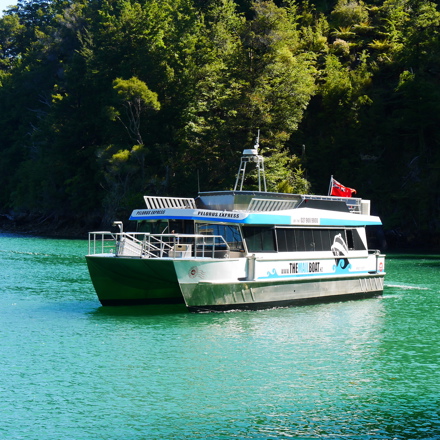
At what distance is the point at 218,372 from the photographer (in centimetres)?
1636

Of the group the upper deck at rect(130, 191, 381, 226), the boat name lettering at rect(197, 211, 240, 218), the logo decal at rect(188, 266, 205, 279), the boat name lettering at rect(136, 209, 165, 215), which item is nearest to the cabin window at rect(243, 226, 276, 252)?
the upper deck at rect(130, 191, 381, 226)

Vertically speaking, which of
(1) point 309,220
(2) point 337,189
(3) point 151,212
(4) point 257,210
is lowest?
(1) point 309,220

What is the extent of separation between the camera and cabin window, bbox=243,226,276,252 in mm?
23875

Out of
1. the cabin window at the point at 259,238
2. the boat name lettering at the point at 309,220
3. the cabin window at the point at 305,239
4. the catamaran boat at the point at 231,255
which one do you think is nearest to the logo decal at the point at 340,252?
the catamaran boat at the point at 231,255

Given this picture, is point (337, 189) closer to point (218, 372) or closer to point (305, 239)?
point (305, 239)

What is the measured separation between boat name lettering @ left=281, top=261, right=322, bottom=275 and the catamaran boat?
0.04 m

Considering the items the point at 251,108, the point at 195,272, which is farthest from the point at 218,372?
the point at 251,108

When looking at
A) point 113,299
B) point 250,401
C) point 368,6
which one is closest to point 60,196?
point 368,6

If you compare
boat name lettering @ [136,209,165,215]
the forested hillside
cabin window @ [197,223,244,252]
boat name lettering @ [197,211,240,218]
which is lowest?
cabin window @ [197,223,244,252]

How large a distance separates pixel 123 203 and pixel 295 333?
1778 inches

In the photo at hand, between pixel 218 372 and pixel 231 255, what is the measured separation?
7.46 metres

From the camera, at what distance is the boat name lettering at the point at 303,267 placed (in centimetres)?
2481

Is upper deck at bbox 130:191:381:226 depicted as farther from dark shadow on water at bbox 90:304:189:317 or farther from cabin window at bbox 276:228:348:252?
dark shadow on water at bbox 90:304:189:317

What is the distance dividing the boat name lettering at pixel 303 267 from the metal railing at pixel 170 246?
8.66 ft
